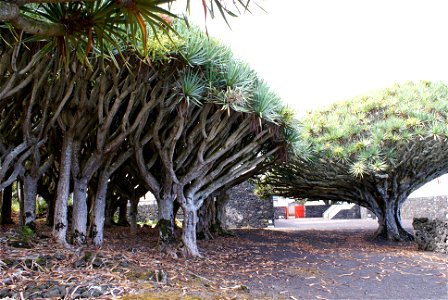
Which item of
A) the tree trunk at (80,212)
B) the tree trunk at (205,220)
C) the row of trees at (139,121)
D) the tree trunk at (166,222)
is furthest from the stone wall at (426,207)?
the tree trunk at (80,212)

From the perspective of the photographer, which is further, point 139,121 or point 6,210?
point 6,210

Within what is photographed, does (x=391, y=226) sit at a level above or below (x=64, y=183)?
below

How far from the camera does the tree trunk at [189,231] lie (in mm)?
6976

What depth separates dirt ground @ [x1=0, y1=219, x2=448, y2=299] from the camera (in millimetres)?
3973

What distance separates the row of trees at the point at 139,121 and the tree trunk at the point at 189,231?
0.7 inches

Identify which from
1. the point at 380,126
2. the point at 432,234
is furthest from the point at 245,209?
the point at 432,234

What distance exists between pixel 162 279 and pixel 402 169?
883 cm

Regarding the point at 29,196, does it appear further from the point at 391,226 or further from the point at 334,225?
the point at 334,225

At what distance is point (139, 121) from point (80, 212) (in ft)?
6.26

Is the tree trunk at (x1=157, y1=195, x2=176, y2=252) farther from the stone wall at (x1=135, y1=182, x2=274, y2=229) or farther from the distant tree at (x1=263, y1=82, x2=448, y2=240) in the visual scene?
the stone wall at (x1=135, y1=182, x2=274, y2=229)

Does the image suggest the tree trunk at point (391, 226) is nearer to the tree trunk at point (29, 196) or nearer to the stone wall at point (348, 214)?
the tree trunk at point (29, 196)

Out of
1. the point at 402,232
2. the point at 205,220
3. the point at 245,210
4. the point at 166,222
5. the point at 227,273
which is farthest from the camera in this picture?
the point at 245,210

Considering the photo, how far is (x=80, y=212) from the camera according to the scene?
6.54 metres

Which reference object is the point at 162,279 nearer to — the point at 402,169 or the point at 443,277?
the point at 443,277
